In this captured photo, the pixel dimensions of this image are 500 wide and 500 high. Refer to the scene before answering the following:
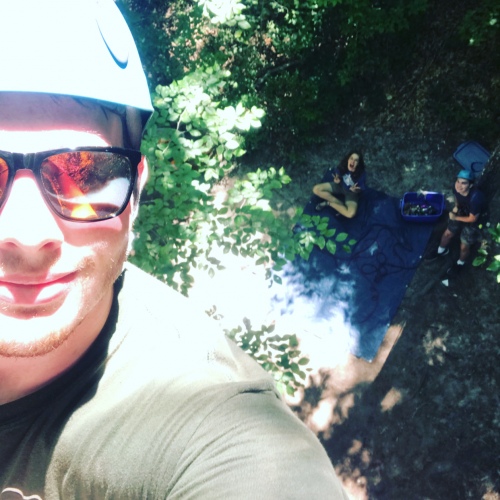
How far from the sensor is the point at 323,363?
5070 mm

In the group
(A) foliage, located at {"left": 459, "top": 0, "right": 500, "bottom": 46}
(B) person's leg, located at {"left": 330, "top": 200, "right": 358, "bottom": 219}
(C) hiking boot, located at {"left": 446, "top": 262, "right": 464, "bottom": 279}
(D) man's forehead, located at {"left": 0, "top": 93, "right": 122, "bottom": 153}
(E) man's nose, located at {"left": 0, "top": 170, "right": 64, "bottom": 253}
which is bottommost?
(C) hiking boot, located at {"left": 446, "top": 262, "right": 464, "bottom": 279}

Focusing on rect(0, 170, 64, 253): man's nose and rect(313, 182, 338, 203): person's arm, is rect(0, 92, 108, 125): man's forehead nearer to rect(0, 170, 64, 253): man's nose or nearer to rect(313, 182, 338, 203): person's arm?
rect(0, 170, 64, 253): man's nose

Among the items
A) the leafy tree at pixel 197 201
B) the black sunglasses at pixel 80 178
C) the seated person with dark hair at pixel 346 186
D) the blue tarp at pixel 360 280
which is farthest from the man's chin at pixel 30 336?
the seated person with dark hair at pixel 346 186

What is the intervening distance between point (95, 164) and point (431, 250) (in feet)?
18.3

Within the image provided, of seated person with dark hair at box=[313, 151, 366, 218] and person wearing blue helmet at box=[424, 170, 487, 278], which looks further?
seated person with dark hair at box=[313, 151, 366, 218]

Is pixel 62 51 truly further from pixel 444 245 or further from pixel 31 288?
pixel 444 245

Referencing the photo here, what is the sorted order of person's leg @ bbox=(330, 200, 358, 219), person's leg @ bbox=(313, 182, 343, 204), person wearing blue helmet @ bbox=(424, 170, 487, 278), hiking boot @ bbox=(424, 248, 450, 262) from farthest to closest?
person's leg @ bbox=(313, 182, 343, 204) → person's leg @ bbox=(330, 200, 358, 219) → hiking boot @ bbox=(424, 248, 450, 262) → person wearing blue helmet @ bbox=(424, 170, 487, 278)

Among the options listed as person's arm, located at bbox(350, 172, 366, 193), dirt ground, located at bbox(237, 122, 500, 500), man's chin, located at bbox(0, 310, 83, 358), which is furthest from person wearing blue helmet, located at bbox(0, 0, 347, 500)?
person's arm, located at bbox(350, 172, 366, 193)

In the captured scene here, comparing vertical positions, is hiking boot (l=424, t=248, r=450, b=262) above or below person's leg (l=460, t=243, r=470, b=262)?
below

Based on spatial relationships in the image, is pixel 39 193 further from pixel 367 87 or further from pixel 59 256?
pixel 367 87

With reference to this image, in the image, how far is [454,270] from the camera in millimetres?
5297

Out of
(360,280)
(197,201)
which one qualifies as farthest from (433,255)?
(197,201)

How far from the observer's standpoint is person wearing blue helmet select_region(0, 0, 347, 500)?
1.05 metres

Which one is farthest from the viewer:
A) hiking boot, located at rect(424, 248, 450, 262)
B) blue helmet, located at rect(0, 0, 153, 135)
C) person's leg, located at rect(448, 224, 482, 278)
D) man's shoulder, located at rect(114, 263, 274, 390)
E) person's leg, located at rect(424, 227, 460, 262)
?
hiking boot, located at rect(424, 248, 450, 262)
